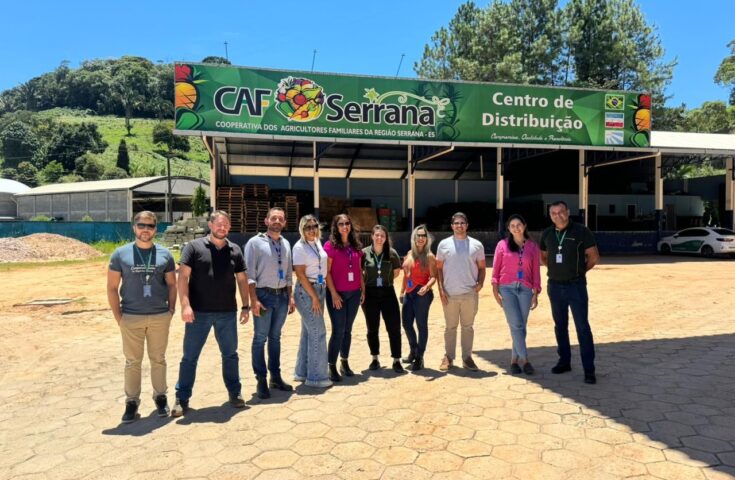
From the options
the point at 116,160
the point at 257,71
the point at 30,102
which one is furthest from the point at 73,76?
the point at 257,71

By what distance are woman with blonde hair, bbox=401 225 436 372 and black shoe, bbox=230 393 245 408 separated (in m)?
1.88

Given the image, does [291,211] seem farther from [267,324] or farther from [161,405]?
[161,405]

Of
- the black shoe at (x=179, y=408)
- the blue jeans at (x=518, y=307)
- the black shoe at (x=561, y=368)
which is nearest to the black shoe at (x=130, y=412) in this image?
the black shoe at (x=179, y=408)

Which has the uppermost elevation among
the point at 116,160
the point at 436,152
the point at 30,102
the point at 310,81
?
the point at 30,102

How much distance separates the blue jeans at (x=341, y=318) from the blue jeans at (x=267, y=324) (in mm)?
511

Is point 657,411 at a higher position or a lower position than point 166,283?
lower

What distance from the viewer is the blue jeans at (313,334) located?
4766mm

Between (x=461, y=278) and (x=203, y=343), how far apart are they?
105 inches

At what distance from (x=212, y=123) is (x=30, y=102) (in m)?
173

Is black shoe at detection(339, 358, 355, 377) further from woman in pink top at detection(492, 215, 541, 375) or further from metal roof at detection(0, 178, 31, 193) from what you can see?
metal roof at detection(0, 178, 31, 193)

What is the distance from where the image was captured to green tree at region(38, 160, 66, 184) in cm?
7994

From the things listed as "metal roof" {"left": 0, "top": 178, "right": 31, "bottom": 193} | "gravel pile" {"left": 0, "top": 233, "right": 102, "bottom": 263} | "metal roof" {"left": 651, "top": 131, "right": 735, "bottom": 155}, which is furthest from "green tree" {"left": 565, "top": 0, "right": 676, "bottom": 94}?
"metal roof" {"left": 0, "top": 178, "right": 31, "bottom": 193}

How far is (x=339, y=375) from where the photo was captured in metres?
5.06

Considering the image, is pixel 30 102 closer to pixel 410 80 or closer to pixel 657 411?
pixel 410 80
